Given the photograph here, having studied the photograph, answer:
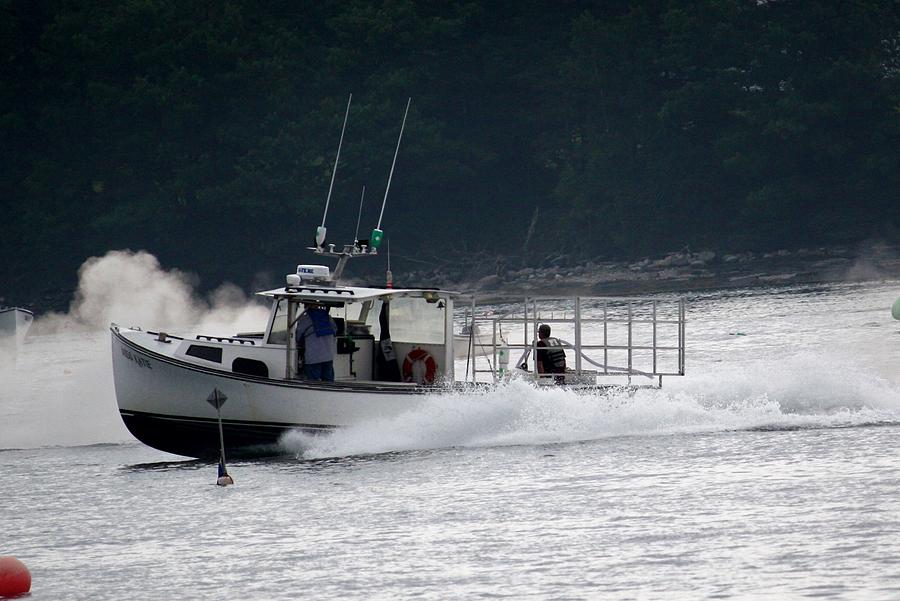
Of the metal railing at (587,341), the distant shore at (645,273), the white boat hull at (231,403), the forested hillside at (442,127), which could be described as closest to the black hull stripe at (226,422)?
the white boat hull at (231,403)

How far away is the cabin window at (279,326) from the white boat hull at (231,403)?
2.94ft

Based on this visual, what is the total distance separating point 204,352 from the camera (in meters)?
23.9

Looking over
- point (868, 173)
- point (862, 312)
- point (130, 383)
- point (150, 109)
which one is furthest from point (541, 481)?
point (150, 109)

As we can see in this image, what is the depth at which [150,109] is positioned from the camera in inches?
3644

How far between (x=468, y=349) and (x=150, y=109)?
71.2 meters

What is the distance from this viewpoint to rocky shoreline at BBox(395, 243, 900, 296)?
75.5m

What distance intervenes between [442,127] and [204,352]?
226 ft

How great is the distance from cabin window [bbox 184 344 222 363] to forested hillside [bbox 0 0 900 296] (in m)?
61.9

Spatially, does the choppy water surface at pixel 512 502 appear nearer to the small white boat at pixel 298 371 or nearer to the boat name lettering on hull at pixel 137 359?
the small white boat at pixel 298 371

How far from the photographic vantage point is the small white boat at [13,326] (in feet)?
171

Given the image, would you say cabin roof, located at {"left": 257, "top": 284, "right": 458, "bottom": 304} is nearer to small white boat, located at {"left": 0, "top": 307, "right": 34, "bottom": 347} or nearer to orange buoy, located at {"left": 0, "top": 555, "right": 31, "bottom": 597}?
orange buoy, located at {"left": 0, "top": 555, "right": 31, "bottom": 597}

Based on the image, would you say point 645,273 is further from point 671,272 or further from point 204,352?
point 204,352

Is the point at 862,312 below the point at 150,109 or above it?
below

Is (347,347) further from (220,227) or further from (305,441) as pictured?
(220,227)
